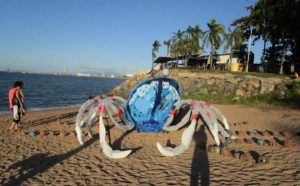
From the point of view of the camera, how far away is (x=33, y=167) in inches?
264

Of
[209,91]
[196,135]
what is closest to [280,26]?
[209,91]

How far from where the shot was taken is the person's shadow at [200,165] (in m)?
5.80

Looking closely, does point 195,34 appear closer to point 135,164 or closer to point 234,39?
point 234,39

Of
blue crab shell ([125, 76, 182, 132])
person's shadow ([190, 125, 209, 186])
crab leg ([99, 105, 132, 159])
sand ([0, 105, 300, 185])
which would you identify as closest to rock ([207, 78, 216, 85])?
sand ([0, 105, 300, 185])

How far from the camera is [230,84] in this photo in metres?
26.0

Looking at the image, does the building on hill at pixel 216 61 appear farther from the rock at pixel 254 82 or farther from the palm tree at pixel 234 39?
the rock at pixel 254 82

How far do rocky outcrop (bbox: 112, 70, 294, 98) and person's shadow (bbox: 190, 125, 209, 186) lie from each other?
54.2ft

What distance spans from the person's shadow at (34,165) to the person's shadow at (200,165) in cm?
387

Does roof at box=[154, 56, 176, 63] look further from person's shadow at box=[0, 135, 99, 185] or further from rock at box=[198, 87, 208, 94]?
person's shadow at box=[0, 135, 99, 185]

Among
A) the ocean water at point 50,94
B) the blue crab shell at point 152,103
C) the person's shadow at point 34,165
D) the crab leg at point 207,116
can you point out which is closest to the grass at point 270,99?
the blue crab shell at point 152,103

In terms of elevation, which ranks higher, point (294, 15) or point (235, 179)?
point (294, 15)

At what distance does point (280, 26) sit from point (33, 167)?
1281 inches

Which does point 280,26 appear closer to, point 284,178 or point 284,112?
point 284,112

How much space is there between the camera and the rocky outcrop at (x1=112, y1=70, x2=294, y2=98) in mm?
23453
